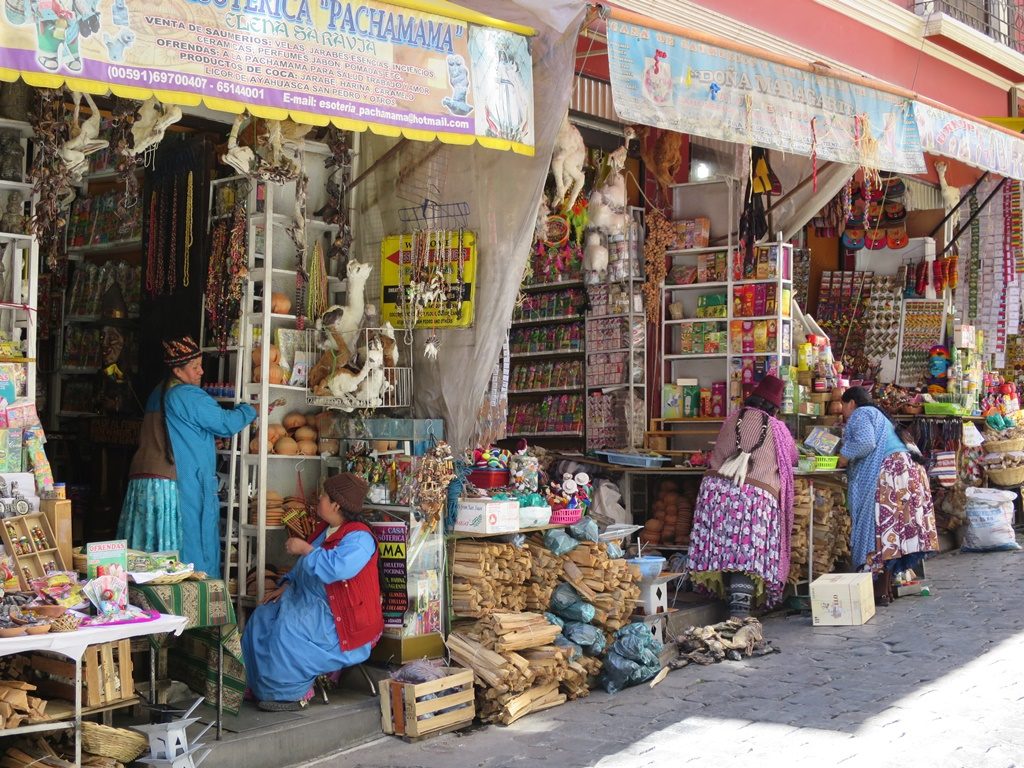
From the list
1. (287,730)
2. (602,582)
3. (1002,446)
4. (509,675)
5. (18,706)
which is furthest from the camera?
(1002,446)

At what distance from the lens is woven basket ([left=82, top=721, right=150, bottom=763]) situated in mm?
5160

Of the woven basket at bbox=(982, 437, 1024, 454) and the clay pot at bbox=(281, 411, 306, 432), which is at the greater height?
the clay pot at bbox=(281, 411, 306, 432)

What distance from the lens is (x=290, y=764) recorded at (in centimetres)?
578

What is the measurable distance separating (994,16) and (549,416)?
9.33 m

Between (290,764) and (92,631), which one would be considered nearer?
(92,631)

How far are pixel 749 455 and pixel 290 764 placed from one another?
4.34 metres

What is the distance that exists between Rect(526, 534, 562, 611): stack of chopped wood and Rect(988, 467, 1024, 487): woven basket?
803 cm

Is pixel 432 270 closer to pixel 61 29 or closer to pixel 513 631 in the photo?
pixel 513 631

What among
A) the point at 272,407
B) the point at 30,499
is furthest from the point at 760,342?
the point at 30,499

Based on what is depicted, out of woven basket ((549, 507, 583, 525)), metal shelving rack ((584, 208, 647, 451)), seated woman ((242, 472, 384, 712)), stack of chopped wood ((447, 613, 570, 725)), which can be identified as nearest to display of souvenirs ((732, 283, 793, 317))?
metal shelving rack ((584, 208, 647, 451))

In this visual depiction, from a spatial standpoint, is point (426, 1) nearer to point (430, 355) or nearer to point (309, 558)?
point (430, 355)

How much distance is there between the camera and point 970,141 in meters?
9.74

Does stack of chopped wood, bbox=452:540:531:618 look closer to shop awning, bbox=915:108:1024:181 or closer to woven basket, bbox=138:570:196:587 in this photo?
woven basket, bbox=138:570:196:587

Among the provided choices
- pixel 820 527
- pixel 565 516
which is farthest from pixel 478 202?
pixel 820 527
